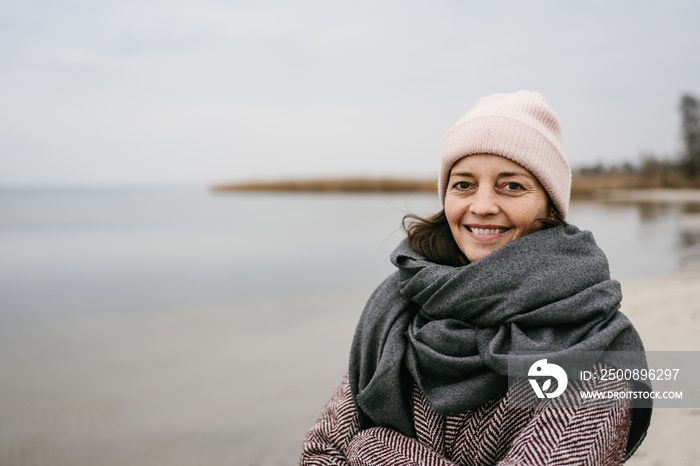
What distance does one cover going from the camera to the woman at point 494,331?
1.21 m

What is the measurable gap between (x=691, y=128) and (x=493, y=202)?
47440mm

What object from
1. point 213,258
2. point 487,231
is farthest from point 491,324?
point 213,258

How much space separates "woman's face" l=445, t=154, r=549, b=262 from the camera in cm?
144

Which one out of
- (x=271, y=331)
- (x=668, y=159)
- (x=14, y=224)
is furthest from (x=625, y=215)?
(x=668, y=159)

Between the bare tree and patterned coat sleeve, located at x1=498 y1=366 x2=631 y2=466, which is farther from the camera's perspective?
the bare tree

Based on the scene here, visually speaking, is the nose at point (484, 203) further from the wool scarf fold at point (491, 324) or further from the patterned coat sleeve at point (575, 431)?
the patterned coat sleeve at point (575, 431)

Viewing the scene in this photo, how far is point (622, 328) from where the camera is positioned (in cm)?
125

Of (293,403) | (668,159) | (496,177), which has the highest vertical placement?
(496,177)

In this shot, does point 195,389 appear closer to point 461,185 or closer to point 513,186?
point 461,185

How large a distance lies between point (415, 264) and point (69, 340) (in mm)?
5801

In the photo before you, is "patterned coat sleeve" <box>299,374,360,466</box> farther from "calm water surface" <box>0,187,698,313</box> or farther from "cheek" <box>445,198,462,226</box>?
"calm water surface" <box>0,187,698,313</box>

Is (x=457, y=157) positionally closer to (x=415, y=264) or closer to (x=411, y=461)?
(x=415, y=264)

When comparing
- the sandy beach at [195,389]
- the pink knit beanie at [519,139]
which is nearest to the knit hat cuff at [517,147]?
the pink knit beanie at [519,139]

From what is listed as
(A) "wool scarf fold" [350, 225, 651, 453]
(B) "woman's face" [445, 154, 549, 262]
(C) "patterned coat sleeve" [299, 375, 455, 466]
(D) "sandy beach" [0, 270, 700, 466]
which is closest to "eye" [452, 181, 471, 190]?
(B) "woman's face" [445, 154, 549, 262]
